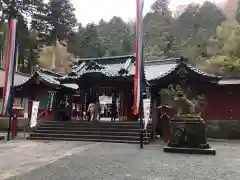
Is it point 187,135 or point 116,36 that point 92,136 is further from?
point 116,36

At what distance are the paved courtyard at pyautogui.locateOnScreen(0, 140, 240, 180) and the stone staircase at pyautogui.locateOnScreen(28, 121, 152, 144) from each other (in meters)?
3.64

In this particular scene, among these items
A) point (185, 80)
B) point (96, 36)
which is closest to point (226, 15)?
point (96, 36)

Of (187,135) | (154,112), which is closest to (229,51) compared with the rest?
(154,112)

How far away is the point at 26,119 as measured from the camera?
1900 cm

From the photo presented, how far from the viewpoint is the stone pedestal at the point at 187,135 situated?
32.6ft

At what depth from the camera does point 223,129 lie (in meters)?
15.8

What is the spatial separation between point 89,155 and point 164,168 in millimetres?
2998

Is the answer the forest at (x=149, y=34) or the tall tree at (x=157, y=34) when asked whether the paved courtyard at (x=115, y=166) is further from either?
the tall tree at (x=157, y=34)

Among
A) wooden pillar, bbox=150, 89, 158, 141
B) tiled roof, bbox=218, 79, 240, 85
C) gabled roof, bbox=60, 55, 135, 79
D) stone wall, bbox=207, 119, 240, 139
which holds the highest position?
gabled roof, bbox=60, 55, 135, 79

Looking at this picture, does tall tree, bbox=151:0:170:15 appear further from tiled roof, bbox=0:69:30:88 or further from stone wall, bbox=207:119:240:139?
stone wall, bbox=207:119:240:139

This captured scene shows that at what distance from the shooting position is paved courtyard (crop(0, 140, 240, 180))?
6.20m

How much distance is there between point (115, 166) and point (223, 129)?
10.3 m

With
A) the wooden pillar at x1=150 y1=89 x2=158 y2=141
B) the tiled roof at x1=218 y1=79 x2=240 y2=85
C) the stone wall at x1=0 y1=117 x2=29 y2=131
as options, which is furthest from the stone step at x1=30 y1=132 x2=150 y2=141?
the tiled roof at x1=218 y1=79 x2=240 y2=85

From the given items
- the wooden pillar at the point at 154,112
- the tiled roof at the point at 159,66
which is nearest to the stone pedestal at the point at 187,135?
the wooden pillar at the point at 154,112
